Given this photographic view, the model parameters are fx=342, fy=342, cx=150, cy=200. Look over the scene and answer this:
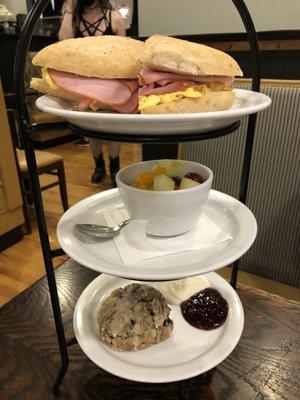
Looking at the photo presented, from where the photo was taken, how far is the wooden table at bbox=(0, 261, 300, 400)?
1.91 feet

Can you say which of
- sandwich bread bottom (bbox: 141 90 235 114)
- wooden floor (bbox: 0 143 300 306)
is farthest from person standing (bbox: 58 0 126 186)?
sandwich bread bottom (bbox: 141 90 235 114)

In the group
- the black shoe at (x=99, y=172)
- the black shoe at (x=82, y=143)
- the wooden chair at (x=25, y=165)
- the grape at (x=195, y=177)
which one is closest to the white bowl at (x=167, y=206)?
the grape at (x=195, y=177)

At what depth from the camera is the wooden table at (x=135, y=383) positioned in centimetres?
58

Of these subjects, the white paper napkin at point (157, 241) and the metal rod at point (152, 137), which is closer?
the metal rod at point (152, 137)

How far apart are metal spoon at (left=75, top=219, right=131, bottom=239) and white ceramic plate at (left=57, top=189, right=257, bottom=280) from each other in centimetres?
1

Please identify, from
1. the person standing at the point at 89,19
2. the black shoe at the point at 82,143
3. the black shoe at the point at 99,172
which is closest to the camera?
the person standing at the point at 89,19

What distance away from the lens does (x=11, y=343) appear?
2.22 ft

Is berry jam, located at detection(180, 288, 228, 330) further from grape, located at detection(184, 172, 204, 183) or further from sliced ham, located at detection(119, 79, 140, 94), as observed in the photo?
sliced ham, located at detection(119, 79, 140, 94)

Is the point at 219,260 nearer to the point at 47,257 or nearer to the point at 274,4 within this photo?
the point at 47,257

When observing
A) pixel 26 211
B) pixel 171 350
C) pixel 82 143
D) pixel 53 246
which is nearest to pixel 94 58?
pixel 171 350

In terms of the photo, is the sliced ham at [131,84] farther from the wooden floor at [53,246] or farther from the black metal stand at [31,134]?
the wooden floor at [53,246]

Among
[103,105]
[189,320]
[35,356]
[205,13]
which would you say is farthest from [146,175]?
[205,13]

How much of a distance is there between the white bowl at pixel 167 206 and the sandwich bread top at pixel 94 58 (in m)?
0.17

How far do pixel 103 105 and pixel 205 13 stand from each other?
2.37 metres
